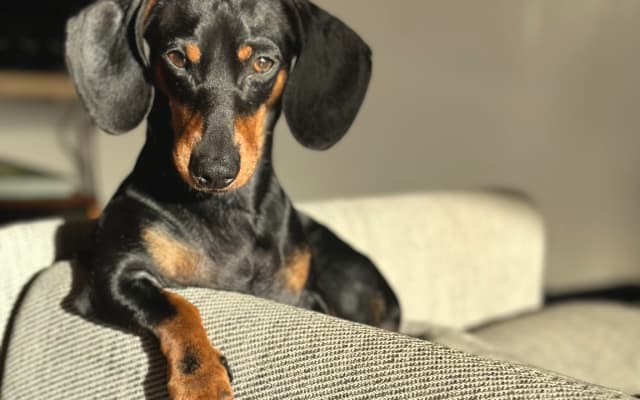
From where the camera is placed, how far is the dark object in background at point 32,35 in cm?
308

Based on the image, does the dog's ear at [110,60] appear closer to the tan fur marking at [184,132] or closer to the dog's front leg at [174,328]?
the tan fur marking at [184,132]

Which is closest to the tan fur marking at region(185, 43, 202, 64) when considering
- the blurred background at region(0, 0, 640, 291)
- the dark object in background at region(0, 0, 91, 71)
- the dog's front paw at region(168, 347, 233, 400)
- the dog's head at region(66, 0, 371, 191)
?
the dog's head at region(66, 0, 371, 191)

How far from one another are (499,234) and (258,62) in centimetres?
117

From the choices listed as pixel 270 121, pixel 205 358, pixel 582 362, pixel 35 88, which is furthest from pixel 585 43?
pixel 205 358

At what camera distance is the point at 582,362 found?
159cm

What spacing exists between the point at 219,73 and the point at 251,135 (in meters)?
0.09

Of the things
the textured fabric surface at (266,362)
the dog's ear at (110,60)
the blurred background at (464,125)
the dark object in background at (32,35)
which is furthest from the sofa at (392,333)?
the dark object in background at (32,35)

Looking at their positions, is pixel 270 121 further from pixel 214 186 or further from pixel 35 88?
pixel 35 88

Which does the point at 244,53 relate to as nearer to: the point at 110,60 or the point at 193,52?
the point at 193,52

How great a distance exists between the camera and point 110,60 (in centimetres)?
98

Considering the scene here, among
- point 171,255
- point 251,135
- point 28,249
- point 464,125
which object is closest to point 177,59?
point 251,135

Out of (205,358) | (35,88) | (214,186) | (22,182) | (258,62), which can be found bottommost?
(22,182)

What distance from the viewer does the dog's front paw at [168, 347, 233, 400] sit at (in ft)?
2.60

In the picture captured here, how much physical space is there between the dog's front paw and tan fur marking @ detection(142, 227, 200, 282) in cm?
21
